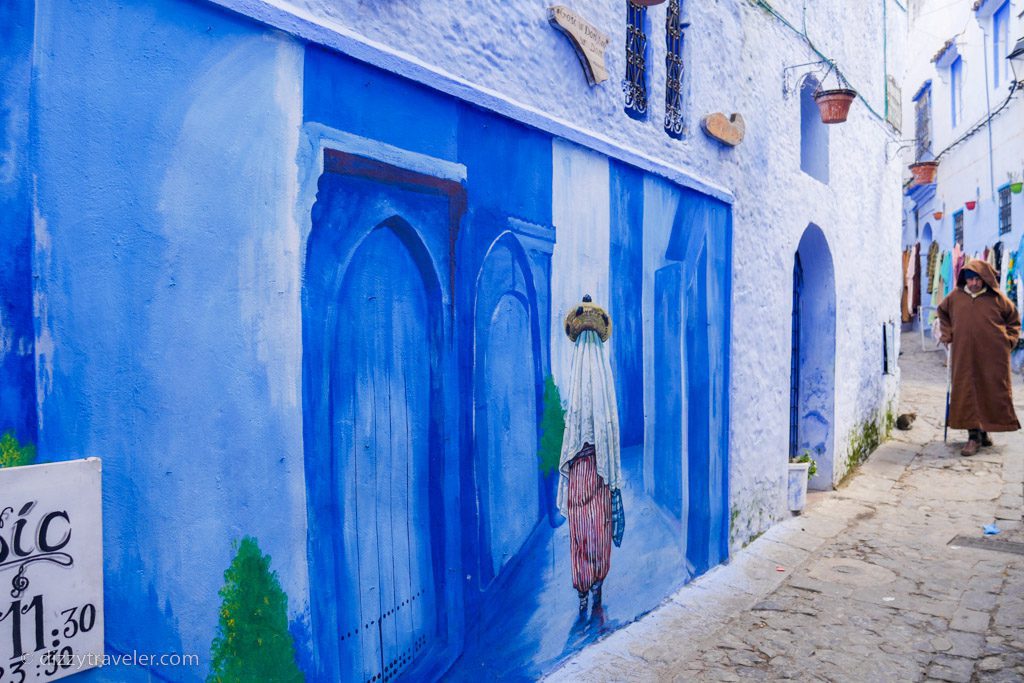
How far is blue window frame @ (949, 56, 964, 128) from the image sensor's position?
1780 cm

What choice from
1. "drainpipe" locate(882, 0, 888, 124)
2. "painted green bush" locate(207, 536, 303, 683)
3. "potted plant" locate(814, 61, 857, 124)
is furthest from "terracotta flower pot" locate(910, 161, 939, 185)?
"painted green bush" locate(207, 536, 303, 683)

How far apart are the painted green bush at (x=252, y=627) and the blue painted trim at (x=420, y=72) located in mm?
1483

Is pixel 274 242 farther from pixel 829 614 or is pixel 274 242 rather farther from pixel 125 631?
pixel 829 614

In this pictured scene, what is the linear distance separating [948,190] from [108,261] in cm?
2024

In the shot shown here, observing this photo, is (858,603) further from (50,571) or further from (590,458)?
(50,571)

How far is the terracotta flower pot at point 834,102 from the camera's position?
22.2ft

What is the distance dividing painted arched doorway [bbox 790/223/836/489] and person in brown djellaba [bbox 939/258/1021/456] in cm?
209

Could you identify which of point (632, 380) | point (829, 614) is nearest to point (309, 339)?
point (632, 380)

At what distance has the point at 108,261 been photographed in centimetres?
196

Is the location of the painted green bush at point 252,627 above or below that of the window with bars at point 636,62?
below

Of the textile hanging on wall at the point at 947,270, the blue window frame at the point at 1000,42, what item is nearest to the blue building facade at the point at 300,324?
the blue window frame at the point at 1000,42

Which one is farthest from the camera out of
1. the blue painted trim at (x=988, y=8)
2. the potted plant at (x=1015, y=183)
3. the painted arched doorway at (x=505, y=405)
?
the blue painted trim at (x=988, y=8)

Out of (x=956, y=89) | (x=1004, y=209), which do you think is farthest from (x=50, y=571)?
(x=956, y=89)

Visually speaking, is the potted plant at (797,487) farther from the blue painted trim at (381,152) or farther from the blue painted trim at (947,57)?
the blue painted trim at (947,57)
